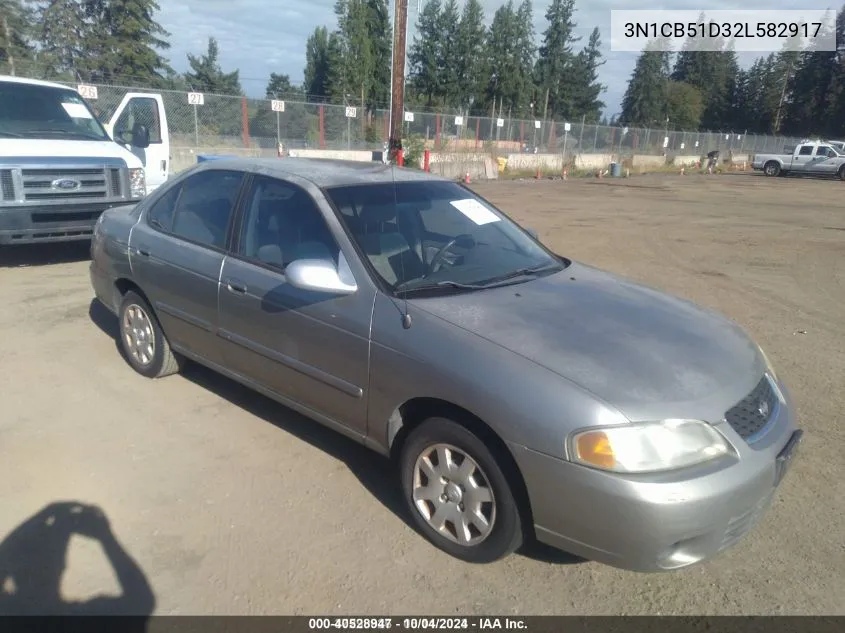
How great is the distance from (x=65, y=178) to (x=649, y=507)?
8.02 m

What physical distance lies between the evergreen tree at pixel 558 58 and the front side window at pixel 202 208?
253ft

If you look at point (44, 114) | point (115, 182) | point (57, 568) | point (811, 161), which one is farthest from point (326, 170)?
point (811, 161)

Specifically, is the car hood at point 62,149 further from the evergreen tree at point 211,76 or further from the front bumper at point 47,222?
the evergreen tree at point 211,76

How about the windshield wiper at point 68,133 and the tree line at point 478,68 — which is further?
the tree line at point 478,68

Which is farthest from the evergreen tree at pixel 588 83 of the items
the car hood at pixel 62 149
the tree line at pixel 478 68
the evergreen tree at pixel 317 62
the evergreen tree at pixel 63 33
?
Result: the car hood at pixel 62 149

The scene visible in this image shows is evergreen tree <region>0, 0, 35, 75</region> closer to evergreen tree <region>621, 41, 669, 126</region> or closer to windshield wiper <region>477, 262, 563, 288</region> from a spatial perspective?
windshield wiper <region>477, 262, 563, 288</region>

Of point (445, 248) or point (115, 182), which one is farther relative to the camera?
point (115, 182)

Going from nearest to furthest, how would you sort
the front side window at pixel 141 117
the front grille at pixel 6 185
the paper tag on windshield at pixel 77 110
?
the front grille at pixel 6 185 < the paper tag on windshield at pixel 77 110 < the front side window at pixel 141 117

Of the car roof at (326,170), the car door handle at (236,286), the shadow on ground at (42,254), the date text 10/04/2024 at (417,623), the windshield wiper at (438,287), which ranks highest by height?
the car roof at (326,170)

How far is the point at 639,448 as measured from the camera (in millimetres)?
2439

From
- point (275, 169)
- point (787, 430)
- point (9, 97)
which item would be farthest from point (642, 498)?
point (9, 97)

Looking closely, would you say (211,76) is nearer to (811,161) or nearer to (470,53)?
(470,53)

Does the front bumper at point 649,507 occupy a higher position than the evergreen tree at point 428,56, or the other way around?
the evergreen tree at point 428,56

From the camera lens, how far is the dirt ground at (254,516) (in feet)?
8.96
